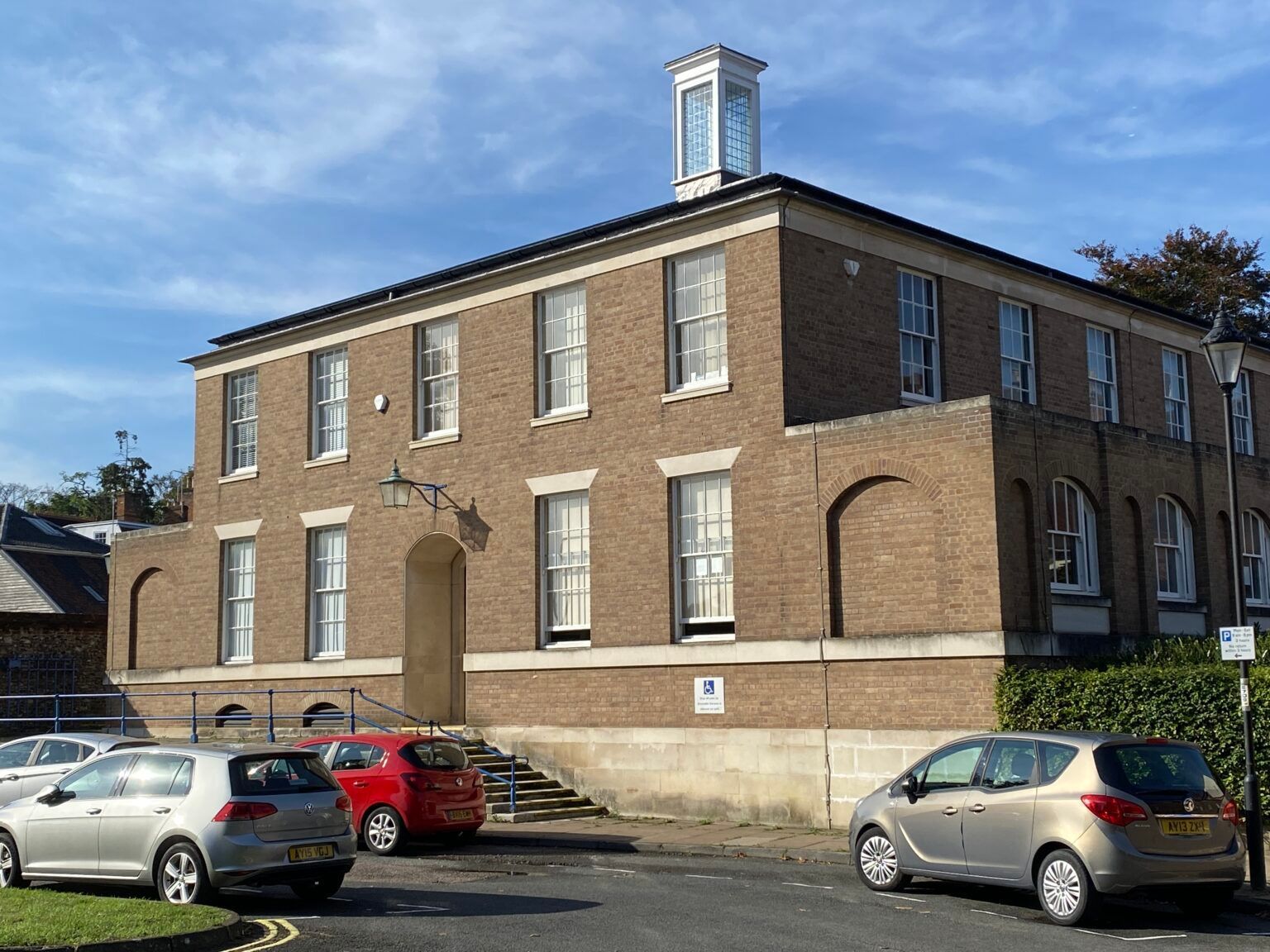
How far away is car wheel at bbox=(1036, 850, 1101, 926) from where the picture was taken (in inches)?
489

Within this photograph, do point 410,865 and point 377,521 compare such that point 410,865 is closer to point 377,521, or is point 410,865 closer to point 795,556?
point 795,556

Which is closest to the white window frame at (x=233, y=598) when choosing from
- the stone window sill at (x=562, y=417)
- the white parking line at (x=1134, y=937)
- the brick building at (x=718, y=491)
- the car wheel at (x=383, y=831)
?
the brick building at (x=718, y=491)

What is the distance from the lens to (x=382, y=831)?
18.5 metres

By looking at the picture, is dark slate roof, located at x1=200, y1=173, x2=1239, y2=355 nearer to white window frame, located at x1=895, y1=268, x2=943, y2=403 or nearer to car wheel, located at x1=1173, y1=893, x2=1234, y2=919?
white window frame, located at x1=895, y1=268, x2=943, y2=403

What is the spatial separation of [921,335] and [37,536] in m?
30.4

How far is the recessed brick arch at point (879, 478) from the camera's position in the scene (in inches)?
772

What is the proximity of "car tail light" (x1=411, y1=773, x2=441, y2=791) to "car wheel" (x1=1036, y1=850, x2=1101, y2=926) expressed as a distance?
8.33 meters

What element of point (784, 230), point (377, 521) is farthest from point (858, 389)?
point (377, 521)

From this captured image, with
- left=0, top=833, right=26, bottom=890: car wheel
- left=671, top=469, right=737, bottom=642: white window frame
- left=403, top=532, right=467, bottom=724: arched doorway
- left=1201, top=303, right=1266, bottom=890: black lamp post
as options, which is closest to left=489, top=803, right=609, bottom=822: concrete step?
left=671, top=469, right=737, bottom=642: white window frame

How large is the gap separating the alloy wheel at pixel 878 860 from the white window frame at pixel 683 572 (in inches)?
282

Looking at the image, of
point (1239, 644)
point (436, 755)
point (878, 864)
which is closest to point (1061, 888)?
point (878, 864)

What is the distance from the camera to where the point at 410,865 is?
17203mm

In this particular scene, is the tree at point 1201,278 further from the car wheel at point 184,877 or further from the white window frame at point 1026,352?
the car wheel at point 184,877

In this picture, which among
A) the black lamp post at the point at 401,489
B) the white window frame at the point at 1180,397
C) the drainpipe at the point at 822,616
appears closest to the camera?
the drainpipe at the point at 822,616
